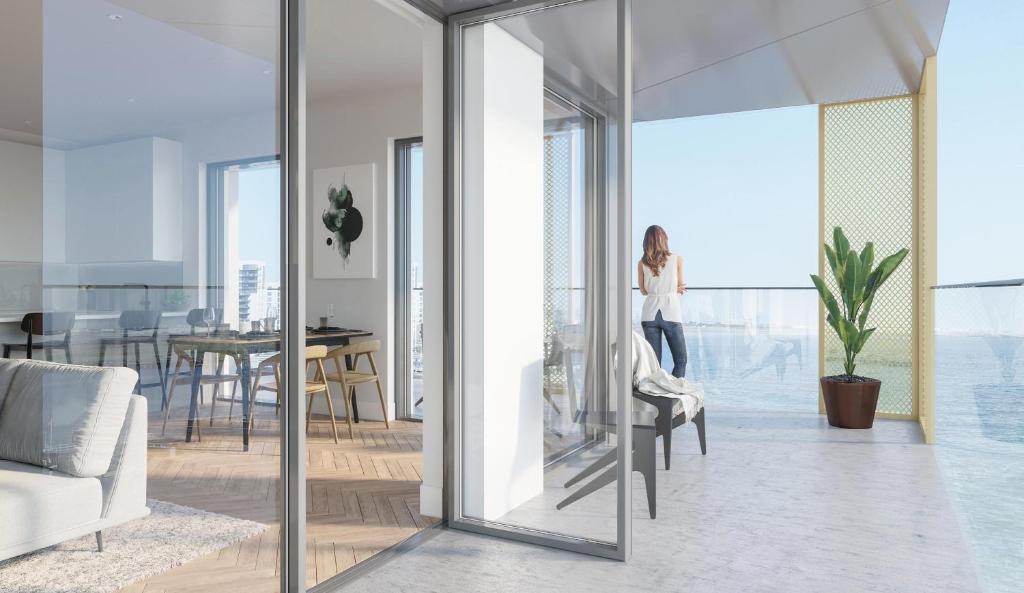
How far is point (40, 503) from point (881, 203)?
19.3ft

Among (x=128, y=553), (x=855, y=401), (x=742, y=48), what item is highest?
(x=742, y=48)

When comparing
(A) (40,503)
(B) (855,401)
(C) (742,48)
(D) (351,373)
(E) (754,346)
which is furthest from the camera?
(E) (754,346)

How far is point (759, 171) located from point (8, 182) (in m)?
6.33

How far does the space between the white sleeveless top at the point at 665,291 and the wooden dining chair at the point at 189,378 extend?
159 inches

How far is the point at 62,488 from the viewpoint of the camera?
1721 mm

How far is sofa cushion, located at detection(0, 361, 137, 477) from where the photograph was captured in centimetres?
160

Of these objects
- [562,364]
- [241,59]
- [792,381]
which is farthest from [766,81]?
[241,59]

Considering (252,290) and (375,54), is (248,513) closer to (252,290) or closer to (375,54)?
(252,290)

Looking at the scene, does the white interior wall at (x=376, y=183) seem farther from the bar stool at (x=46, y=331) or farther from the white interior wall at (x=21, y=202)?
the white interior wall at (x=21, y=202)

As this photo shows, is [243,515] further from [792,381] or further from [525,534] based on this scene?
[792,381]

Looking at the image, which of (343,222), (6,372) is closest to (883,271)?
(343,222)

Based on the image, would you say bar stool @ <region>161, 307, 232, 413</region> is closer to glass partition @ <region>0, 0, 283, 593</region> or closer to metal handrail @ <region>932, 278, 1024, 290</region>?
glass partition @ <region>0, 0, 283, 593</region>

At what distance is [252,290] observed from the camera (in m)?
2.35

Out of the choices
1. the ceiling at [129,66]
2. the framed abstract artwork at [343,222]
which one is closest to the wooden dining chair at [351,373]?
the framed abstract artwork at [343,222]
